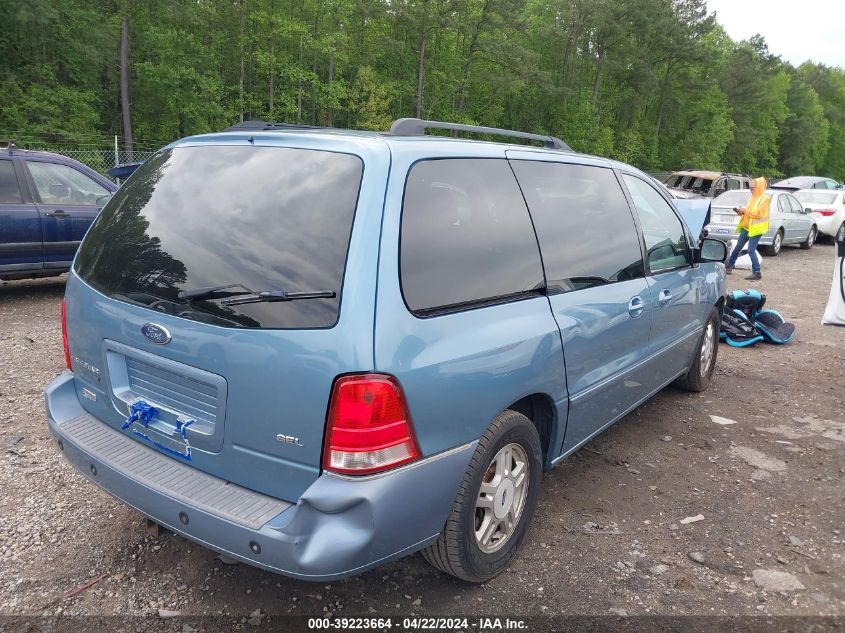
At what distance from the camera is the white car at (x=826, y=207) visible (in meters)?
17.9

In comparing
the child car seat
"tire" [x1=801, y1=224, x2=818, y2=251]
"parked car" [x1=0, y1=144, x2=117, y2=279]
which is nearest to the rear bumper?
the child car seat

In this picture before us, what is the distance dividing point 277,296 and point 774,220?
15.8m

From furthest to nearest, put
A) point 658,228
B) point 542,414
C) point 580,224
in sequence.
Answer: point 658,228, point 580,224, point 542,414

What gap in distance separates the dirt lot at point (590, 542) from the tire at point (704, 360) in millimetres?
369

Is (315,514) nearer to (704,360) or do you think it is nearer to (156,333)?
(156,333)

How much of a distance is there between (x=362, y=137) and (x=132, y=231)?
103 cm

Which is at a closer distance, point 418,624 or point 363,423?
point 363,423

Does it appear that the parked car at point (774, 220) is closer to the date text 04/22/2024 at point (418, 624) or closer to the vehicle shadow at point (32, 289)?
the vehicle shadow at point (32, 289)

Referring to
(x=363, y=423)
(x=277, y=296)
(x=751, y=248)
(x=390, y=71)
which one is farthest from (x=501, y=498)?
(x=390, y=71)

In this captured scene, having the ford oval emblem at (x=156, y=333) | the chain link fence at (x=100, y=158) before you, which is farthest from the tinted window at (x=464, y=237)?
the chain link fence at (x=100, y=158)

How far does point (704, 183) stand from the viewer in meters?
20.5

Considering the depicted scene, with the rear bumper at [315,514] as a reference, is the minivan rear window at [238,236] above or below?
above

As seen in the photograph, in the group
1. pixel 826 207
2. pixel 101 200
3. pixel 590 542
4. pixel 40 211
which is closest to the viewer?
pixel 590 542

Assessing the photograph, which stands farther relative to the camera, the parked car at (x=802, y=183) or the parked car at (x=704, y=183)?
the parked car at (x=802, y=183)
